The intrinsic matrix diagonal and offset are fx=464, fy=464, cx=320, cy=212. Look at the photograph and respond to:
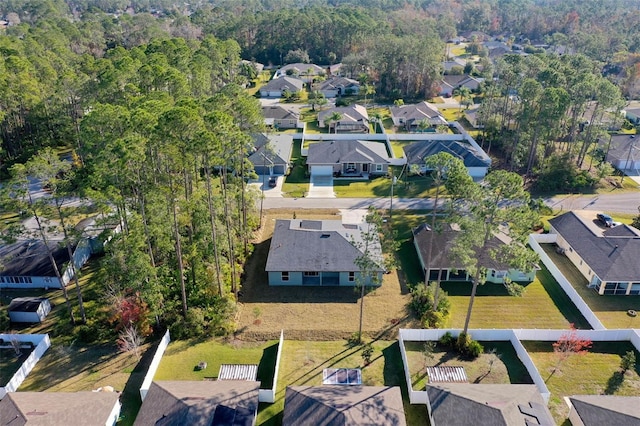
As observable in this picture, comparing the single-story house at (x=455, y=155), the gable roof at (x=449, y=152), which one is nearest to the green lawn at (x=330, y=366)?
the single-story house at (x=455, y=155)

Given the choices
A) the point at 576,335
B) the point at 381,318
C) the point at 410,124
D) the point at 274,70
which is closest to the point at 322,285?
the point at 381,318

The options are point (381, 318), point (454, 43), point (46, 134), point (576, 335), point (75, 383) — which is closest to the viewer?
point (75, 383)

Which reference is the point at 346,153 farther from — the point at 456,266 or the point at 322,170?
the point at 456,266

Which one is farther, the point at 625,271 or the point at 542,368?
the point at 625,271

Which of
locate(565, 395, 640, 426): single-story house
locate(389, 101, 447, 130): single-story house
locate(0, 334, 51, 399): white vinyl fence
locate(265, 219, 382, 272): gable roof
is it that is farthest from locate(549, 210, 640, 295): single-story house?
locate(0, 334, 51, 399): white vinyl fence

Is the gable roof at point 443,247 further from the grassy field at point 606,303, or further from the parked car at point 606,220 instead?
the parked car at point 606,220

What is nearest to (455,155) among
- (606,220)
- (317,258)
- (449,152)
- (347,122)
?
(449,152)

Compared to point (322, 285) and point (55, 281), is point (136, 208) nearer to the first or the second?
point (55, 281)
